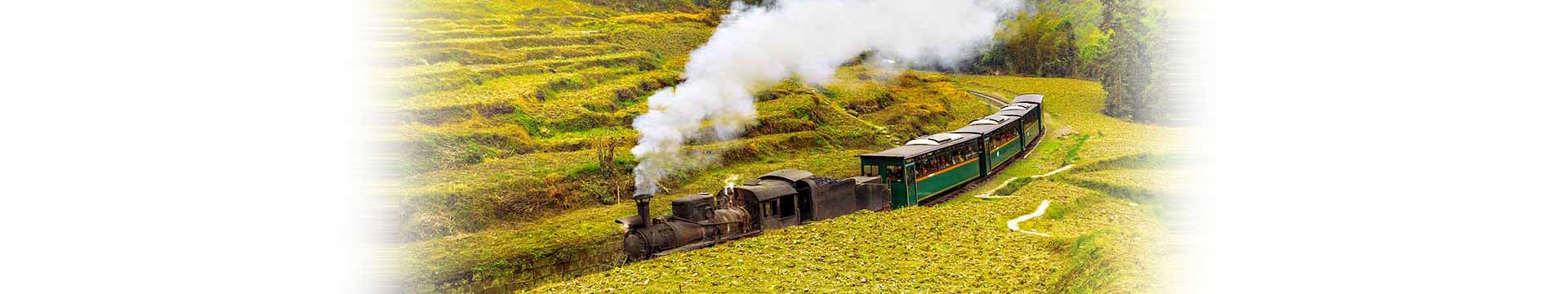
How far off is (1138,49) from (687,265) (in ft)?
15.5

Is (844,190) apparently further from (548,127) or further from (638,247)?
(548,127)

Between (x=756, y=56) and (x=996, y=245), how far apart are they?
2.69m

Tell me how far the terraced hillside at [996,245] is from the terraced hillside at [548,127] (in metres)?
0.89

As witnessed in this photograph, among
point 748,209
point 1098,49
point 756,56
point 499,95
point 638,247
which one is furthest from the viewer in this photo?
point 1098,49

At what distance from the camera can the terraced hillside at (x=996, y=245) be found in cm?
543

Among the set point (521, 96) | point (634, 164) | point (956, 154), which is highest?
point (521, 96)

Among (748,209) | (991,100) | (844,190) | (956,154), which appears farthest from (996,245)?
(991,100)

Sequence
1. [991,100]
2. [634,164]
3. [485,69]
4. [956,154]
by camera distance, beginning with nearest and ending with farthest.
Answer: [485,69] < [634,164] < [956,154] < [991,100]

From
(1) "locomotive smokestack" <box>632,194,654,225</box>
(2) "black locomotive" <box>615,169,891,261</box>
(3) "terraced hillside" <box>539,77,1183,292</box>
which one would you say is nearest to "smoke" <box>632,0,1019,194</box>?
(2) "black locomotive" <box>615,169,891,261</box>

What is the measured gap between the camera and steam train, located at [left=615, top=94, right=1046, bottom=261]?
611cm

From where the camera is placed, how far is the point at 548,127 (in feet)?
24.2

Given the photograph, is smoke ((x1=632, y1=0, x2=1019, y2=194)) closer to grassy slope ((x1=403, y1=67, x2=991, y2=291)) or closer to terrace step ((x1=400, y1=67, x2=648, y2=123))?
grassy slope ((x1=403, y1=67, x2=991, y2=291))

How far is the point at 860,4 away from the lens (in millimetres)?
8227

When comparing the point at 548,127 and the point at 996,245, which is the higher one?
the point at 548,127
